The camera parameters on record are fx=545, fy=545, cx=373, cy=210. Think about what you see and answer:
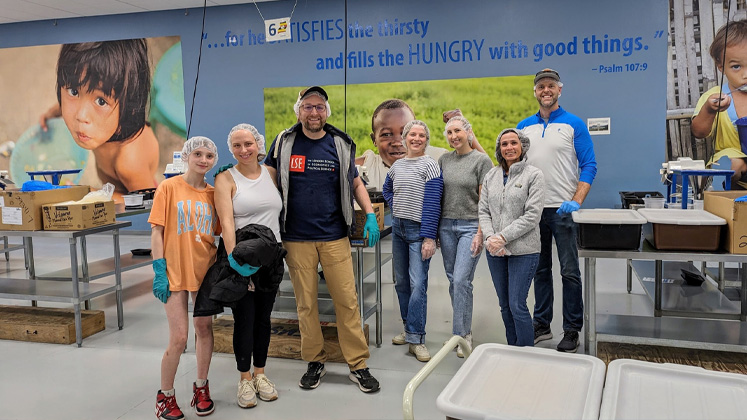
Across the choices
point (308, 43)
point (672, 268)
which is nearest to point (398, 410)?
point (672, 268)

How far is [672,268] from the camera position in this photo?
15.4ft

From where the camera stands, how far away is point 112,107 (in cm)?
823

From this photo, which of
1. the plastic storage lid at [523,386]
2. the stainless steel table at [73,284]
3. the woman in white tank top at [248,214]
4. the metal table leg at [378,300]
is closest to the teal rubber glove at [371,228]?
the metal table leg at [378,300]

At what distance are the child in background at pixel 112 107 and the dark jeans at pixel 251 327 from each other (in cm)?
607

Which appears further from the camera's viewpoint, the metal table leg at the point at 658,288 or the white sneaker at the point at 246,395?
the metal table leg at the point at 658,288

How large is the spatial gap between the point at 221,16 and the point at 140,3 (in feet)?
3.52

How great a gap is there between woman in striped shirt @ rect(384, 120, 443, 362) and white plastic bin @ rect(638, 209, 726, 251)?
1162 mm

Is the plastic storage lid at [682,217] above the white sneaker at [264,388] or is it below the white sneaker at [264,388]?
above

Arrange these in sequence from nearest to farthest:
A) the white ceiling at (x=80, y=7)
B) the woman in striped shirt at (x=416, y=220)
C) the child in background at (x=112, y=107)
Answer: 1. the woman in striped shirt at (x=416, y=220)
2. the white ceiling at (x=80, y=7)
3. the child in background at (x=112, y=107)

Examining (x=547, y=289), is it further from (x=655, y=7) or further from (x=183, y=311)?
(x=655, y=7)

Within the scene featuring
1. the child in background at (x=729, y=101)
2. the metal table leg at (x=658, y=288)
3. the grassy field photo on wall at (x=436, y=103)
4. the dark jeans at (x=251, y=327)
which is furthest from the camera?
the grassy field photo on wall at (x=436, y=103)

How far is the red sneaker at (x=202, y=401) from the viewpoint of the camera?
8.93ft

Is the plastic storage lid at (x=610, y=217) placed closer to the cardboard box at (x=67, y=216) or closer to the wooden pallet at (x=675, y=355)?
the wooden pallet at (x=675, y=355)

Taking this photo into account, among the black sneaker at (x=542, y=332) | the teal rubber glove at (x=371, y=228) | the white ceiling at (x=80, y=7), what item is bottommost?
the black sneaker at (x=542, y=332)
